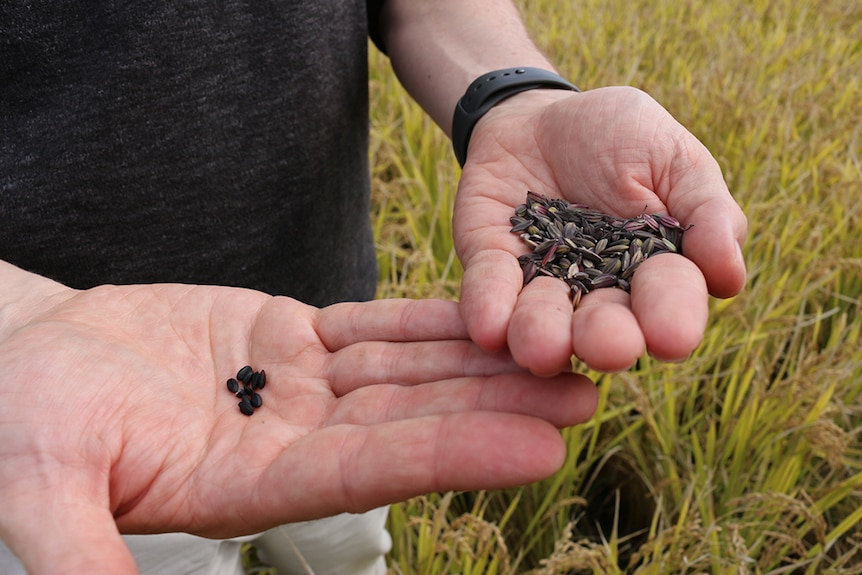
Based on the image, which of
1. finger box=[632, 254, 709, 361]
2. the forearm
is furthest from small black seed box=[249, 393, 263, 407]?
the forearm

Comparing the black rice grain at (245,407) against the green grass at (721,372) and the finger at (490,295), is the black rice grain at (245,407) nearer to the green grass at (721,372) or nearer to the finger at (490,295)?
the finger at (490,295)

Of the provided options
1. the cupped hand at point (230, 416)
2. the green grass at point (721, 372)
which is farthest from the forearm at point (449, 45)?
the cupped hand at point (230, 416)

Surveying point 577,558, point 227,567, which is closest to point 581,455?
point 577,558

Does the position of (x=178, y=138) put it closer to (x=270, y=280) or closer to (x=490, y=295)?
(x=270, y=280)

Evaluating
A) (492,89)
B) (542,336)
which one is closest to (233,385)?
(542,336)

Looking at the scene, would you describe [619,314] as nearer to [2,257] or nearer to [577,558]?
[577,558]

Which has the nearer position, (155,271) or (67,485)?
(67,485)

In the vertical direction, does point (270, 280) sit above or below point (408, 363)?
below
